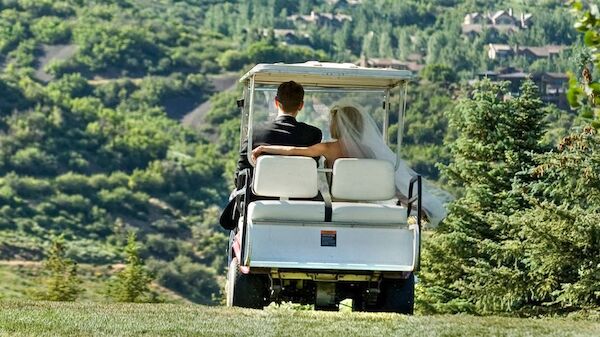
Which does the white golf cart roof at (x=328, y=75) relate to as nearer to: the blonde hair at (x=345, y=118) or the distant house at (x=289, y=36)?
the blonde hair at (x=345, y=118)

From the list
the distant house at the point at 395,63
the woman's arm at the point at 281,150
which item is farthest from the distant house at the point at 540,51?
the woman's arm at the point at 281,150

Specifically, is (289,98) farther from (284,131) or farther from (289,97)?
(284,131)

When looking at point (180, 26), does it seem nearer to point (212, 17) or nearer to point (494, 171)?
point (212, 17)

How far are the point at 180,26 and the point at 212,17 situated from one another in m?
16.0

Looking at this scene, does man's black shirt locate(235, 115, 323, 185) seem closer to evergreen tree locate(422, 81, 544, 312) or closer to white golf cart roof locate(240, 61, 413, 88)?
white golf cart roof locate(240, 61, 413, 88)

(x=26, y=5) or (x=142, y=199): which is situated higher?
(x=26, y=5)

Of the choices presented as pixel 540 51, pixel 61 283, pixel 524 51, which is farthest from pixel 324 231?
pixel 524 51

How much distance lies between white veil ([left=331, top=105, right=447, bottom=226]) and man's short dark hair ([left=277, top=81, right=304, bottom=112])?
420 mm

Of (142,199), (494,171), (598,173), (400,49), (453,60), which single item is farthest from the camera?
(400,49)

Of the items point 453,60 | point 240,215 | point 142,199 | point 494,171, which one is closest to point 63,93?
point 142,199

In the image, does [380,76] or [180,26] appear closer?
[380,76]

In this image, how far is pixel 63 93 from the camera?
139m

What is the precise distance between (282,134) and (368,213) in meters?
0.89

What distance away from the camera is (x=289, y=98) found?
10.3 meters
